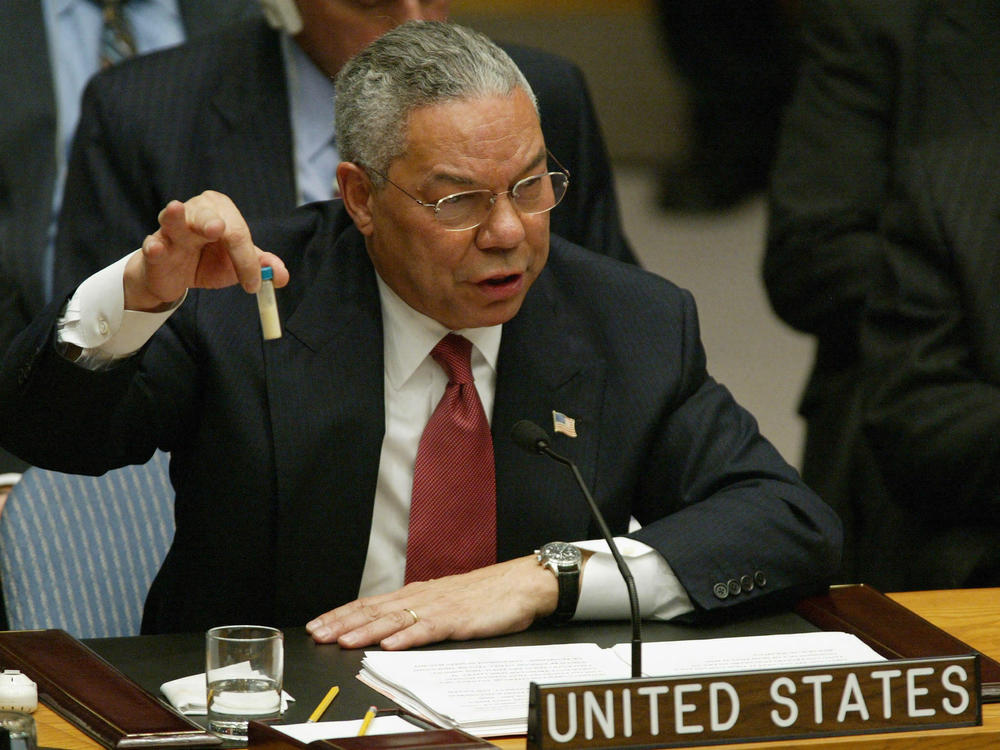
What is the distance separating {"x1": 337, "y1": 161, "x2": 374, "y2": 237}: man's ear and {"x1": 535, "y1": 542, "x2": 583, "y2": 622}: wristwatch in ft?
2.03

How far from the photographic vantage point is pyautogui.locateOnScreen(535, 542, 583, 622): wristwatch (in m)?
2.15

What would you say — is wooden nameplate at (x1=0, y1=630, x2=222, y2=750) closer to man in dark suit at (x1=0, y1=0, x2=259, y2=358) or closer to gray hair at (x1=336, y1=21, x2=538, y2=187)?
gray hair at (x1=336, y1=21, x2=538, y2=187)

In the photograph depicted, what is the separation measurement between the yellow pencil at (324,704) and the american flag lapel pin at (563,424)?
72 cm

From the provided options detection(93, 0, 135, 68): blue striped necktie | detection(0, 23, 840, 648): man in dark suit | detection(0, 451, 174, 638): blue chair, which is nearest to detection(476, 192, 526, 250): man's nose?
detection(0, 23, 840, 648): man in dark suit

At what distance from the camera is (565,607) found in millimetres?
2164

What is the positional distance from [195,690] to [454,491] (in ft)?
2.12

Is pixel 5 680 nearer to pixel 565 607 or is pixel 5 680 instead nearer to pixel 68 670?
pixel 68 670

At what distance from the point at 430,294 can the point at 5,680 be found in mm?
886

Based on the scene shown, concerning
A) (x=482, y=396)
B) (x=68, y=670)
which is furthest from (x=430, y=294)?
(x=68, y=670)

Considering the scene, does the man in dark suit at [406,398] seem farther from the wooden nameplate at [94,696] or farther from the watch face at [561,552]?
the wooden nameplate at [94,696]

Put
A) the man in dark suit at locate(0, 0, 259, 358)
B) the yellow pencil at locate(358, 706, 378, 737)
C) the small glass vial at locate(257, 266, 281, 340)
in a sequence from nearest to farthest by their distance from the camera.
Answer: the yellow pencil at locate(358, 706, 378, 737)
the small glass vial at locate(257, 266, 281, 340)
the man in dark suit at locate(0, 0, 259, 358)

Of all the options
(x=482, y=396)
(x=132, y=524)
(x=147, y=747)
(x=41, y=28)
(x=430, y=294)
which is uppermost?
(x=41, y=28)

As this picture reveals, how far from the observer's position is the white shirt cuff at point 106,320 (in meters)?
2.11

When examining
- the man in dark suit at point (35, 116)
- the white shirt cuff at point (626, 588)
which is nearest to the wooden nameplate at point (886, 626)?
the white shirt cuff at point (626, 588)
